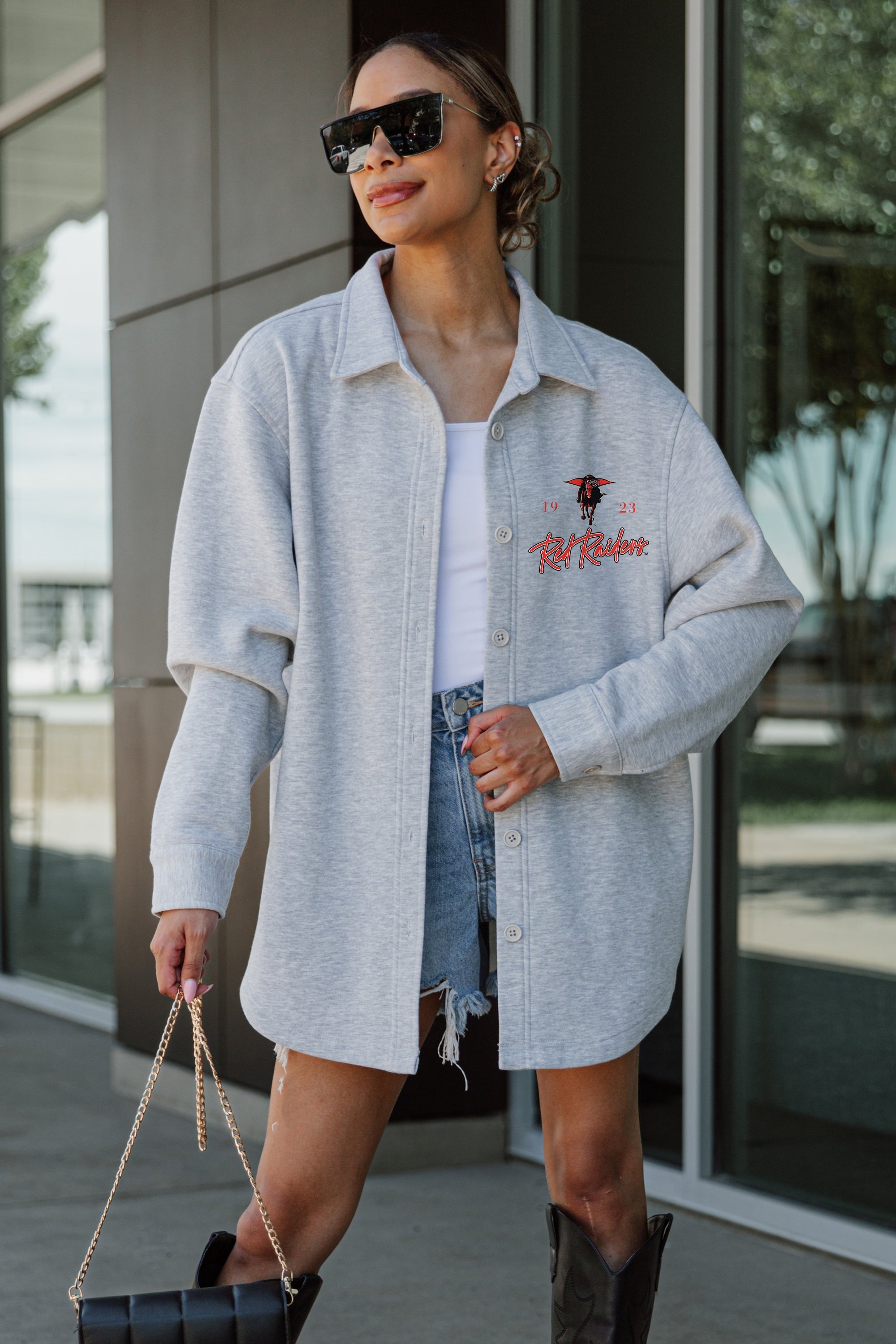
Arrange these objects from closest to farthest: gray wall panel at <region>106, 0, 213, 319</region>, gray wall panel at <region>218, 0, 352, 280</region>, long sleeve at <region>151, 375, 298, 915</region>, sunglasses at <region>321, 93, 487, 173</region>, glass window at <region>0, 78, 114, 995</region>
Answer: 1. long sleeve at <region>151, 375, 298, 915</region>
2. sunglasses at <region>321, 93, 487, 173</region>
3. gray wall panel at <region>218, 0, 352, 280</region>
4. gray wall panel at <region>106, 0, 213, 319</region>
5. glass window at <region>0, 78, 114, 995</region>

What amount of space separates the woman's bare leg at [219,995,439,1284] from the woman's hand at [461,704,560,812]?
1.36 ft

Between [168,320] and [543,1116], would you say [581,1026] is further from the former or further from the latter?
[168,320]

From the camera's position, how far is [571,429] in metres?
2.25

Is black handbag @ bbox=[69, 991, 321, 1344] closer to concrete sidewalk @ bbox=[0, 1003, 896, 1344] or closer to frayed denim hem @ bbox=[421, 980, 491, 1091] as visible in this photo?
frayed denim hem @ bbox=[421, 980, 491, 1091]

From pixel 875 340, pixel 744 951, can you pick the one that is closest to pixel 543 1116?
pixel 744 951

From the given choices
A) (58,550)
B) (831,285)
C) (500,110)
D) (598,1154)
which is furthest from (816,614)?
(598,1154)

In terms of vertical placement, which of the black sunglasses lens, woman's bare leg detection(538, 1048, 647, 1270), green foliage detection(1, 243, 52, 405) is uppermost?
green foliage detection(1, 243, 52, 405)

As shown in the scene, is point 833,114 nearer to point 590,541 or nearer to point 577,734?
point 590,541

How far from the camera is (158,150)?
17.0ft

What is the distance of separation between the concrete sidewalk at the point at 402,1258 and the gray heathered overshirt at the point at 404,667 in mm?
1461

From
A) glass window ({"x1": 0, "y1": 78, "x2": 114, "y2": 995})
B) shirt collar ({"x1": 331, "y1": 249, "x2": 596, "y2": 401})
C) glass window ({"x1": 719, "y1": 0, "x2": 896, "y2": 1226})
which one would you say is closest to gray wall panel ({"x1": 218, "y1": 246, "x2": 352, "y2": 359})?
glass window ({"x1": 719, "y1": 0, "x2": 896, "y2": 1226})

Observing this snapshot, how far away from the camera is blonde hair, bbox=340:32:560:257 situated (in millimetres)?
2227

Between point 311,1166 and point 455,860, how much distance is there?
1.42 ft

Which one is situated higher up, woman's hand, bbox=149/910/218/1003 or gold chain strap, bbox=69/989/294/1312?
woman's hand, bbox=149/910/218/1003
